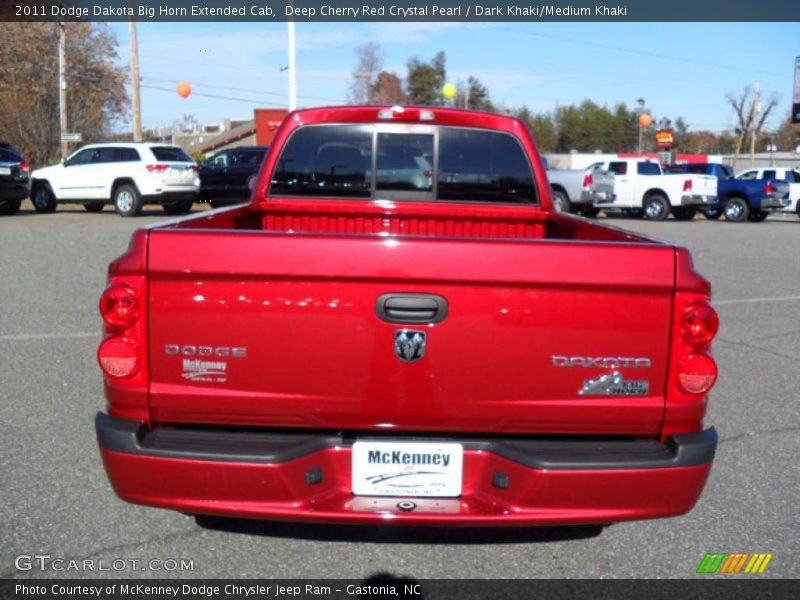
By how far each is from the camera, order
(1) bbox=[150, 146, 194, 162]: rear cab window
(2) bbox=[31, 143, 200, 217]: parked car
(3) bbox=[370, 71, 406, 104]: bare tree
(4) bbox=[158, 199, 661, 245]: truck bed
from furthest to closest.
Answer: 1. (3) bbox=[370, 71, 406, 104]: bare tree
2. (1) bbox=[150, 146, 194, 162]: rear cab window
3. (2) bbox=[31, 143, 200, 217]: parked car
4. (4) bbox=[158, 199, 661, 245]: truck bed

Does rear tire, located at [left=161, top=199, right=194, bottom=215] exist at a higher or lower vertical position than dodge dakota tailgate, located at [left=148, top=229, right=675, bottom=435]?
lower

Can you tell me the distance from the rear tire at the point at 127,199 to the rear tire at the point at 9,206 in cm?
255

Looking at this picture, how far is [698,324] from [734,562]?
137 centimetres

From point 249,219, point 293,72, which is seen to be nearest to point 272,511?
point 249,219

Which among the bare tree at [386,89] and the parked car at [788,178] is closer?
the parked car at [788,178]

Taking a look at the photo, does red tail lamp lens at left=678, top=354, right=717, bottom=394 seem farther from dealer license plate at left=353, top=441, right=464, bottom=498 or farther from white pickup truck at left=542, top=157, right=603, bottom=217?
white pickup truck at left=542, top=157, right=603, bottom=217

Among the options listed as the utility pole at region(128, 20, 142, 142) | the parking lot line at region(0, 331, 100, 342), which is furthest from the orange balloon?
the parking lot line at region(0, 331, 100, 342)

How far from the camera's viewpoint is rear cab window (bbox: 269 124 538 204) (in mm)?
4809

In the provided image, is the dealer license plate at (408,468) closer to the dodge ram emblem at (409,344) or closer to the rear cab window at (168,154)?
the dodge ram emblem at (409,344)

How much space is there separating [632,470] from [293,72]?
87.4 feet

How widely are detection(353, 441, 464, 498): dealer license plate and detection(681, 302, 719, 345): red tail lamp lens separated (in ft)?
2.85

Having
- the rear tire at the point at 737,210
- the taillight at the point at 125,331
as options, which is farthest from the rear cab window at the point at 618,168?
the taillight at the point at 125,331

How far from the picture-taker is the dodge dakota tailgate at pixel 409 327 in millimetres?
2814
